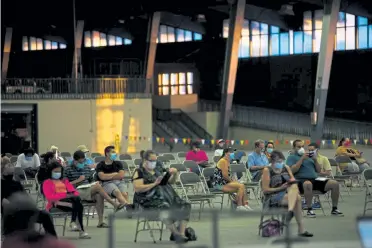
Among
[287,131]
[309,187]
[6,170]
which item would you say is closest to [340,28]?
[287,131]

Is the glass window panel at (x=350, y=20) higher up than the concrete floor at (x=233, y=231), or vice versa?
the glass window panel at (x=350, y=20)

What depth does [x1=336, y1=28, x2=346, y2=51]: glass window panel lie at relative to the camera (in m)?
48.8

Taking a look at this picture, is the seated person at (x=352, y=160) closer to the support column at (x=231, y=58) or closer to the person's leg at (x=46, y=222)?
the person's leg at (x=46, y=222)

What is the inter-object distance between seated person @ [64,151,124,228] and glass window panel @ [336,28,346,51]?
3359cm

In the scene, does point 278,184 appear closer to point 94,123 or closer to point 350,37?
point 94,123

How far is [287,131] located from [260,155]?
2837 cm

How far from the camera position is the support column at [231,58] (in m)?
42.4

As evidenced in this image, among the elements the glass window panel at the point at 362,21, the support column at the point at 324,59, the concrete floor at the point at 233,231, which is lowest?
the concrete floor at the point at 233,231

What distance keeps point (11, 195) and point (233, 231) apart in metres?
3.89

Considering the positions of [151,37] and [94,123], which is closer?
[94,123]

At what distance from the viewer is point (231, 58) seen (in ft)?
142

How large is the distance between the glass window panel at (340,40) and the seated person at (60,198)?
117ft

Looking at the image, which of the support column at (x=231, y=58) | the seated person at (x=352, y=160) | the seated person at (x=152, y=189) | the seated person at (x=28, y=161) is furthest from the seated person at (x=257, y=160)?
the support column at (x=231, y=58)

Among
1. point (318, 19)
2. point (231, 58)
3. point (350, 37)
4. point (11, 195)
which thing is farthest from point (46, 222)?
point (318, 19)
